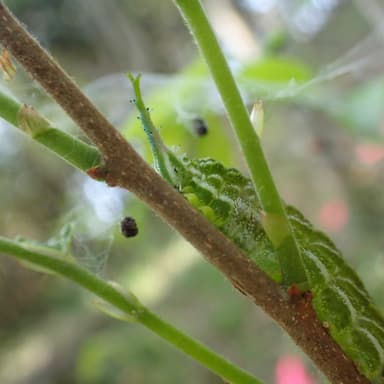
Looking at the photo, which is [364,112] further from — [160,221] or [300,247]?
[160,221]

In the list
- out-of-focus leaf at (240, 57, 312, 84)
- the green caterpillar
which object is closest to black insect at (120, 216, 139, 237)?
the green caterpillar

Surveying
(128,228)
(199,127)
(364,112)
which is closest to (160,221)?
(364,112)

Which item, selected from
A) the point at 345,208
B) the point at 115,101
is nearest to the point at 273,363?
the point at 345,208

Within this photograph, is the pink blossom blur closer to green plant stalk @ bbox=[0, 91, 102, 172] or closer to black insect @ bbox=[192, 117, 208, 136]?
black insect @ bbox=[192, 117, 208, 136]

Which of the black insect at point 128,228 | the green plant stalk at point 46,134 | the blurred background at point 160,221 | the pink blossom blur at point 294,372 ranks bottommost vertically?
the green plant stalk at point 46,134

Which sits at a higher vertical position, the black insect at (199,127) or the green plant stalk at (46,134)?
the black insect at (199,127)

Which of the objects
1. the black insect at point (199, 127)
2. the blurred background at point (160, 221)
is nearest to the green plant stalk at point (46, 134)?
the black insect at point (199, 127)

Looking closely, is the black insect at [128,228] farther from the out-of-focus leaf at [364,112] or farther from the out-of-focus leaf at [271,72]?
the out-of-focus leaf at [364,112]
